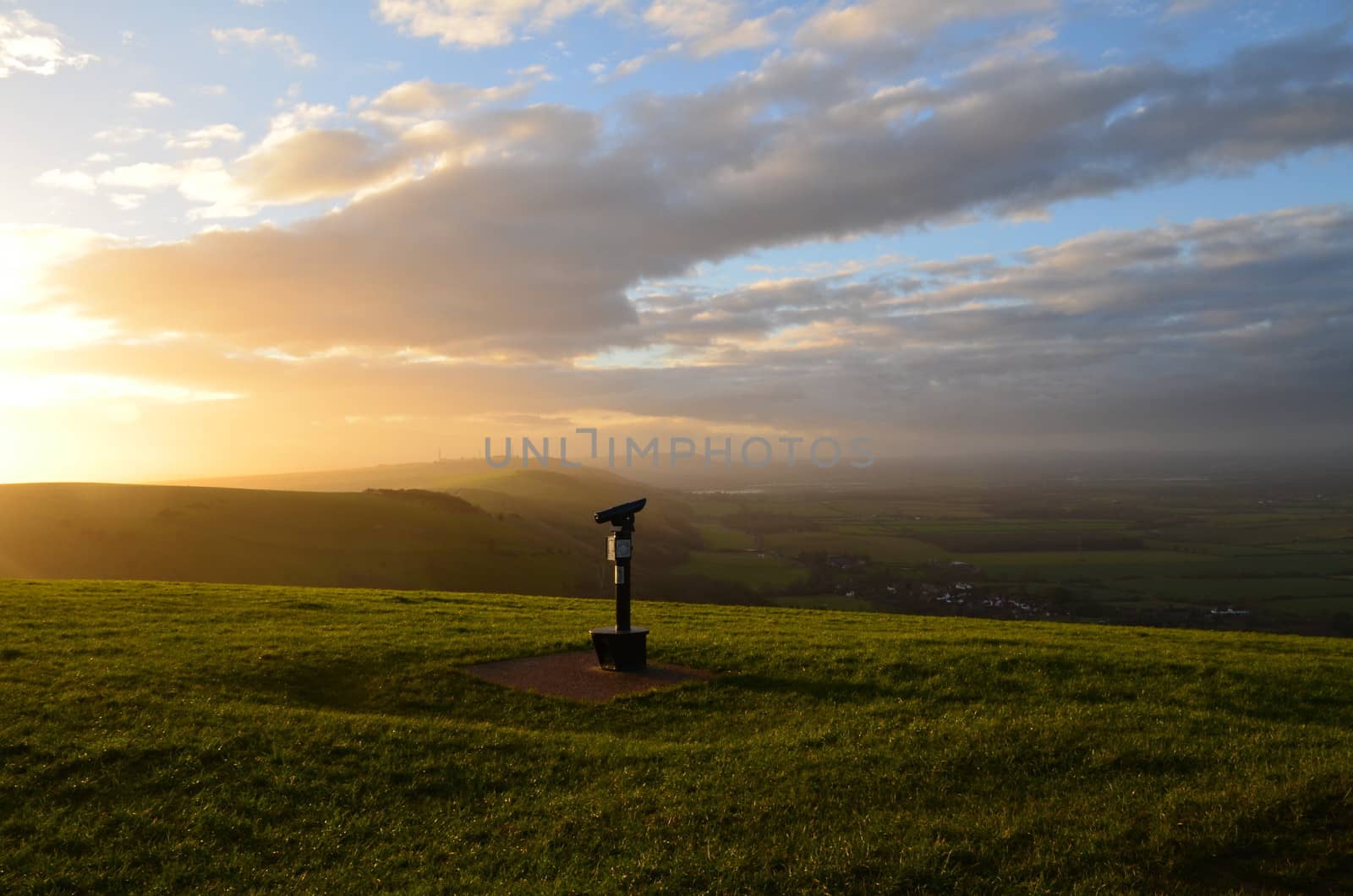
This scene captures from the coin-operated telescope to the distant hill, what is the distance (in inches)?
2347

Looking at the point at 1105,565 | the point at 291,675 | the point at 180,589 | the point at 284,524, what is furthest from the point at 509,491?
the point at 291,675

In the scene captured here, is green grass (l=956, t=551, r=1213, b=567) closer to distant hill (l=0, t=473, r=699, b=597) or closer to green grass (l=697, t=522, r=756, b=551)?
green grass (l=697, t=522, r=756, b=551)

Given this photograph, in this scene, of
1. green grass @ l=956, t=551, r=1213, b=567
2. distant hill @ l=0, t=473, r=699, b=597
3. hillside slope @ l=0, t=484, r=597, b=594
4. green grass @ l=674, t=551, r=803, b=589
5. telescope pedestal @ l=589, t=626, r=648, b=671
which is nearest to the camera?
telescope pedestal @ l=589, t=626, r=648, b=671

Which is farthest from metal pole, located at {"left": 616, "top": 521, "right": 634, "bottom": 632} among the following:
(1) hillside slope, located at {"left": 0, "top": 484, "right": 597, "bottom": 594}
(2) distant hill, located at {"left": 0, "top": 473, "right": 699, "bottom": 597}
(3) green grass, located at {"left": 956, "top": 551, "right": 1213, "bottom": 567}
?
(3) green grass, located at {"left": 956, "top": 551, "right": 1213, "bottom": 567}

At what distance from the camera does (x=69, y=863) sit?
304 inches

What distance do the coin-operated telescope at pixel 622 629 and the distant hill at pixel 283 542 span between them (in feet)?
196

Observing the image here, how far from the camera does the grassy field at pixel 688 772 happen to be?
7434mm

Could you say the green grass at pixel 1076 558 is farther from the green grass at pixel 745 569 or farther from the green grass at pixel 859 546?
the green grass at pixel 745 569

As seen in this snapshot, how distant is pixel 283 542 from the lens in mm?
77688

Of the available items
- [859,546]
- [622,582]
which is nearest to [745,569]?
[859,546]

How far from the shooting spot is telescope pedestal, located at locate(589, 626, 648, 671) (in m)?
14.9

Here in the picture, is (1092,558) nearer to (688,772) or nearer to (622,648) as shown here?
(622,648)

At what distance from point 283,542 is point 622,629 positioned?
7389cm

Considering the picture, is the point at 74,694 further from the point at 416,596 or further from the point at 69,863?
the point at 416,596
